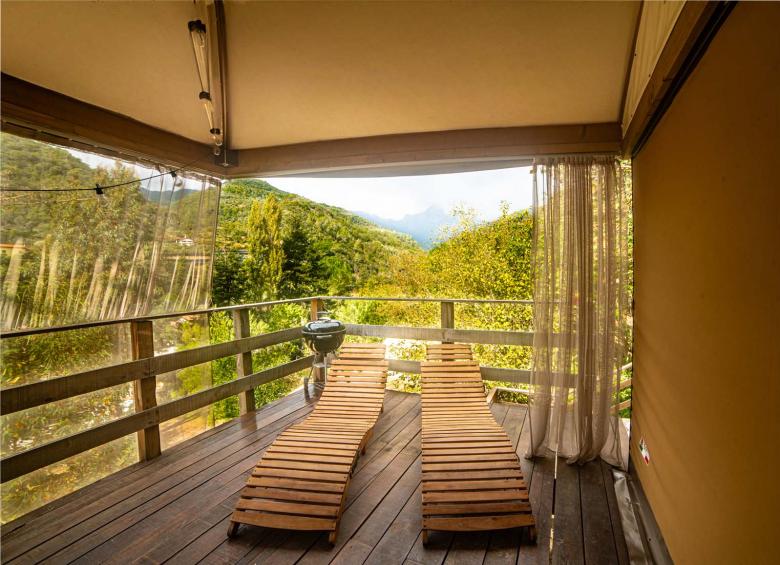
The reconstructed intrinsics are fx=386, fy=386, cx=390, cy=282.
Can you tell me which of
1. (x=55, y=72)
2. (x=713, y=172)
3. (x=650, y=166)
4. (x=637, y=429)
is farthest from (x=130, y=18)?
(x=637, y=429)

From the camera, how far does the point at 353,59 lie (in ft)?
8.75

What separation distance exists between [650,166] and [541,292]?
1.18 metres

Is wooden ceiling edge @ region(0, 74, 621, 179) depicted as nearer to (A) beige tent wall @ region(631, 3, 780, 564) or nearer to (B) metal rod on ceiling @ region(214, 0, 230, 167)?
(B) metal rod on ceiling @ region(214, 0, 230, 167)

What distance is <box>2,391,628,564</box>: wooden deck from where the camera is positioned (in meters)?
2.08

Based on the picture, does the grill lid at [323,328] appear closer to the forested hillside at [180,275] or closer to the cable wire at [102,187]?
the forested hillside at [180,275]

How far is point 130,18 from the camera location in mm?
2377

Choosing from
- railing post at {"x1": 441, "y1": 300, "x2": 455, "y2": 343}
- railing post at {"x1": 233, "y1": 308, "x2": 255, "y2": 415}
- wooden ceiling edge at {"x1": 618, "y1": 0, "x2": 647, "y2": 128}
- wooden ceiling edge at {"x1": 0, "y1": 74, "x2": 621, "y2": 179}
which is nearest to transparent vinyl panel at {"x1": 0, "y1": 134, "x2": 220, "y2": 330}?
wooden ceiling edge at {"x1": 0, "y1": 74, "x2": 621, "y2": 179}

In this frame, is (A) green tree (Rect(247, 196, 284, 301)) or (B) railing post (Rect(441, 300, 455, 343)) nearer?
(B) railing post (Rect(441, 300, 455, 343))

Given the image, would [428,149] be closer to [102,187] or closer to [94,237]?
[102,187]

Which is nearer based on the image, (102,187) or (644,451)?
(644,451)

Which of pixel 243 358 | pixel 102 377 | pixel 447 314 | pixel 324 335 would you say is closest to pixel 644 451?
pixel 447 314

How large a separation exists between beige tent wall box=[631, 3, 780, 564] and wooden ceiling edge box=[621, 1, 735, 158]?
0.15 ft

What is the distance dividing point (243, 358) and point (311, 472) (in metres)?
1.93

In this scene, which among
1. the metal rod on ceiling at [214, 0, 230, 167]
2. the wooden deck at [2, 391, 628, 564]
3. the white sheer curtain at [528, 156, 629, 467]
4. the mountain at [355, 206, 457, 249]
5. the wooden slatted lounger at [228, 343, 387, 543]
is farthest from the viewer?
the mountain at [355, 206, 457, 249]
